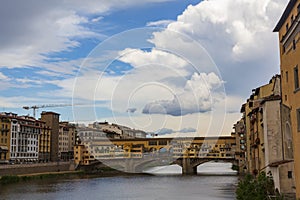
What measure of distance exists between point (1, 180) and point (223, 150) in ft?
91.5

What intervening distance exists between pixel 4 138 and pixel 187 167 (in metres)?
21.0

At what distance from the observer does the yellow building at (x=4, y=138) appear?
4459 centimetres

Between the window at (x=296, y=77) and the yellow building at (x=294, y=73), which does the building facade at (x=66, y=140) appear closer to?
the yellow building at (x=294, y=73)

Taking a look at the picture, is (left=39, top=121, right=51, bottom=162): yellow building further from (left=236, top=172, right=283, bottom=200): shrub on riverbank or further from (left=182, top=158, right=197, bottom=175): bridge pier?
(left=236, top=172, right=283, bottom=200): shrub on riverbank

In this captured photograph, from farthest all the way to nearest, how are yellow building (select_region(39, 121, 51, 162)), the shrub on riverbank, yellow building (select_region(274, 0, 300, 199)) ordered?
yellow building (select_region(39, 121, 51, 162))
the shrub on riverbank
yellow building (select_region(274, 0, 300, 199))

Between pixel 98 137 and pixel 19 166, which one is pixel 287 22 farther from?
pixel 98 137

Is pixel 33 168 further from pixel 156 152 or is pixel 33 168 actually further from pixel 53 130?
pixel 53 130

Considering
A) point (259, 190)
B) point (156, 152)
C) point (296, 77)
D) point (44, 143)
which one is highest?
point (296, 77)

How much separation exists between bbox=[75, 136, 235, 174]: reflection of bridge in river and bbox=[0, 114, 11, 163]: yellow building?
9231mm

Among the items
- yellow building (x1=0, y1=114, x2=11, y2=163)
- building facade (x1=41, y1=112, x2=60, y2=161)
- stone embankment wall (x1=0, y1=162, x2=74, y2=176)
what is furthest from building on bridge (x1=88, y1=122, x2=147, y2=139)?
yellow building (x1=0, y1=114, x2=11, y2=163)

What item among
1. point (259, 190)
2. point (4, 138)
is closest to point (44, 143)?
point (4, 138)

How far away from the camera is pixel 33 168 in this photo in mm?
41188

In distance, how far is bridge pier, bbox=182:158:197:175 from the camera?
47.3 meters

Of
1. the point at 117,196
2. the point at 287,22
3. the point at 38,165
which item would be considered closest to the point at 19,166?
the point at 38,165
